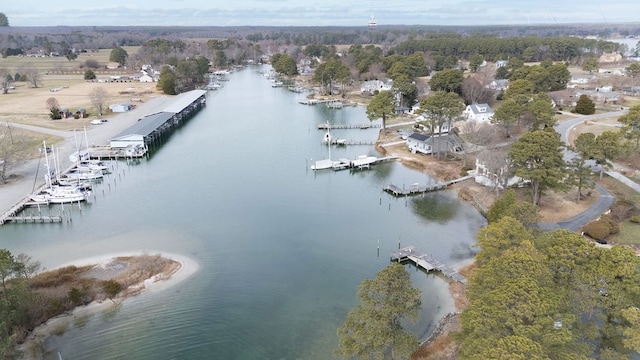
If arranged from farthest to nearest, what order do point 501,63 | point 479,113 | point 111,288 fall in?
point 501,63
point 479,113
point 111,288

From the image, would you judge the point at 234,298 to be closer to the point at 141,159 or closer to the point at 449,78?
the point at 141,159

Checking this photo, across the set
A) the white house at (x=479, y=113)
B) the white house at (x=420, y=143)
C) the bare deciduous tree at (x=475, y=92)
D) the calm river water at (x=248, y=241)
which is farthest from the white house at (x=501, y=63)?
the calm river water at (x=248, y=241)

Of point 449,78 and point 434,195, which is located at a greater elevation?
point 449,78

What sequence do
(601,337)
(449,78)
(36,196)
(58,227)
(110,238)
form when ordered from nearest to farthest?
(601,337), (110,238), (58,227), (36,196), (449,78)

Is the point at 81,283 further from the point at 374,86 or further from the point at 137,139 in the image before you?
the point at 374,86

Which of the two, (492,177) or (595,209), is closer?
(595,209)

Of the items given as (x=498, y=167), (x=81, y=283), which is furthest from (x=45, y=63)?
(x=498, y=167)

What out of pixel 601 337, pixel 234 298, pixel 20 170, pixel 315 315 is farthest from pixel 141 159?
pixel 601 337
